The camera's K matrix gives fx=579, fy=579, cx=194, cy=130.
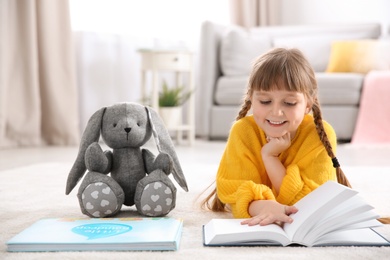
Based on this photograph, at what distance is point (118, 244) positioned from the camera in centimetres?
116

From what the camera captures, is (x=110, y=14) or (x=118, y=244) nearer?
(x=118, y=244)

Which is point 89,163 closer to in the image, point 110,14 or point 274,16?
point 110,14

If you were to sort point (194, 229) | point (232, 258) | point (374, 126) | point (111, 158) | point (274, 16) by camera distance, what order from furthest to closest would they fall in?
point (274, 16) → point (374, 126) → point (111, 158) → point (194, 229) → point (232, 258)

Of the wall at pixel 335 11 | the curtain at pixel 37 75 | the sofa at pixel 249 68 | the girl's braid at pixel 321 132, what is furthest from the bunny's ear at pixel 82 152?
the wall at pixel 335 11

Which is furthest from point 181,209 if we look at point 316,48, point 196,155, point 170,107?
point 316,48

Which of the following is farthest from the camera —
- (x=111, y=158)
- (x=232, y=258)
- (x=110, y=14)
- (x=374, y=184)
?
(x=110, y=14)

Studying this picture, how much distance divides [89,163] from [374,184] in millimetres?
1150

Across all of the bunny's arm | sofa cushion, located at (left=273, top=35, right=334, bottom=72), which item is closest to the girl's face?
the bunny's arm

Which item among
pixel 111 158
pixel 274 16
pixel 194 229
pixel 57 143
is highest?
pixel 274 16

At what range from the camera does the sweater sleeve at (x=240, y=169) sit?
4.67 feet

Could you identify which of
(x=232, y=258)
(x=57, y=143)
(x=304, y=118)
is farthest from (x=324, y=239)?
(x=57, y=143)

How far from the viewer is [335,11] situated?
541 centimetres

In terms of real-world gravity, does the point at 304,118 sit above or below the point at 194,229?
above

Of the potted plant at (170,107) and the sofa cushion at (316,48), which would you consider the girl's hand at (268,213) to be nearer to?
the potted plant at (170,107)
